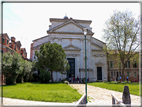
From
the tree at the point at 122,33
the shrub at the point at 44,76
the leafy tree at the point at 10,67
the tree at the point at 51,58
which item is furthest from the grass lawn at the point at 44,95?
the tree at the point at 122,33

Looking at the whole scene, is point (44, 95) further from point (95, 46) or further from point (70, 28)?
point (95, 46)

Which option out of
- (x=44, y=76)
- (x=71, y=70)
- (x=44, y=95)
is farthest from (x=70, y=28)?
(x=44, y=95)

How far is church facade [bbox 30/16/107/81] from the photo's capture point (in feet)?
128

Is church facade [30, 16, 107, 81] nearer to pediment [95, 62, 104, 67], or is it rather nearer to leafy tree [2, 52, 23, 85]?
pediment [95, 62, 104, 67]

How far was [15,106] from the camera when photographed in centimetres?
809

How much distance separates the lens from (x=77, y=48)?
3938 centimetres

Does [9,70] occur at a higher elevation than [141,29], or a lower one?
lower

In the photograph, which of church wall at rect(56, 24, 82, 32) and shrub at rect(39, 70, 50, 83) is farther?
church wall at rect(56, 24, 82, 32)

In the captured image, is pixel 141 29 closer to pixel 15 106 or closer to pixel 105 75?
pixel 105 75

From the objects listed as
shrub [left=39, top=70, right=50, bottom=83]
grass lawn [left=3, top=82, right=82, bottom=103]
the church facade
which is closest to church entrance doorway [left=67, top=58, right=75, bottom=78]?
the church facade

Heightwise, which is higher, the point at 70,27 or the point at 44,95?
the point at 70,27

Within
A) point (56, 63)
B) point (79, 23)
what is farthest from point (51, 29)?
point (56, 63)

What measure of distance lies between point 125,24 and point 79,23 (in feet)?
45.9

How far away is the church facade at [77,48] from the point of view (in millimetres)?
39000
